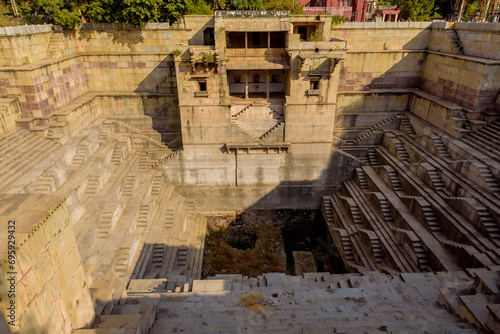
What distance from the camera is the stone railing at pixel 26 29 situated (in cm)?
1641

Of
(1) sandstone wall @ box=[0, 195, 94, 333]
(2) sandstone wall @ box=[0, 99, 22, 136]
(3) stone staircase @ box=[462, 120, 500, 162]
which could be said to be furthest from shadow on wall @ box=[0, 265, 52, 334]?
(3) stone staircase @ box=[462, 120, 500, 162]

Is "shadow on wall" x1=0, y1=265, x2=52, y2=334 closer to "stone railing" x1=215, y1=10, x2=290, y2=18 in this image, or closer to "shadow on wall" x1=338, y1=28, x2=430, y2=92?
"stone railing" x1=215, y1=10, x2=290, y2=18

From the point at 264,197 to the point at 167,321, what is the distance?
13.3 m

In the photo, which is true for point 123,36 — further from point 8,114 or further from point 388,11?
point 388,11

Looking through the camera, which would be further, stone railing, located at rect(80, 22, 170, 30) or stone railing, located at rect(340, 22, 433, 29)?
stone railing, located at rect(340, 22, 433, 29)

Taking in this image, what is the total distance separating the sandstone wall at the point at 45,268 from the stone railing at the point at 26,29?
14.4 m

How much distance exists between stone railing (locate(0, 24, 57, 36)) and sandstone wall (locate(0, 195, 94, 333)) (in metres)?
14.4

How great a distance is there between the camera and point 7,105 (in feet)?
52.5

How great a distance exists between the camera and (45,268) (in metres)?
6.05

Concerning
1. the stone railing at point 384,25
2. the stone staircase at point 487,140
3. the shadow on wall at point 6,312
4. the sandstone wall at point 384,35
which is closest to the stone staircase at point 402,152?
the stone staircase at point 487,140

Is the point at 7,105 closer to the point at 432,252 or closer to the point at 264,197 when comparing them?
the point at 264,197

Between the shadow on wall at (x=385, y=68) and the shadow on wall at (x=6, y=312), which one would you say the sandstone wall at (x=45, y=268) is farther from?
the shadow on wall at (x=385, y=68)

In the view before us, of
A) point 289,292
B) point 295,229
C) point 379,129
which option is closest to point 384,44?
point 379,129

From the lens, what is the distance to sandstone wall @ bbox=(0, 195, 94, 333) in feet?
18.1
